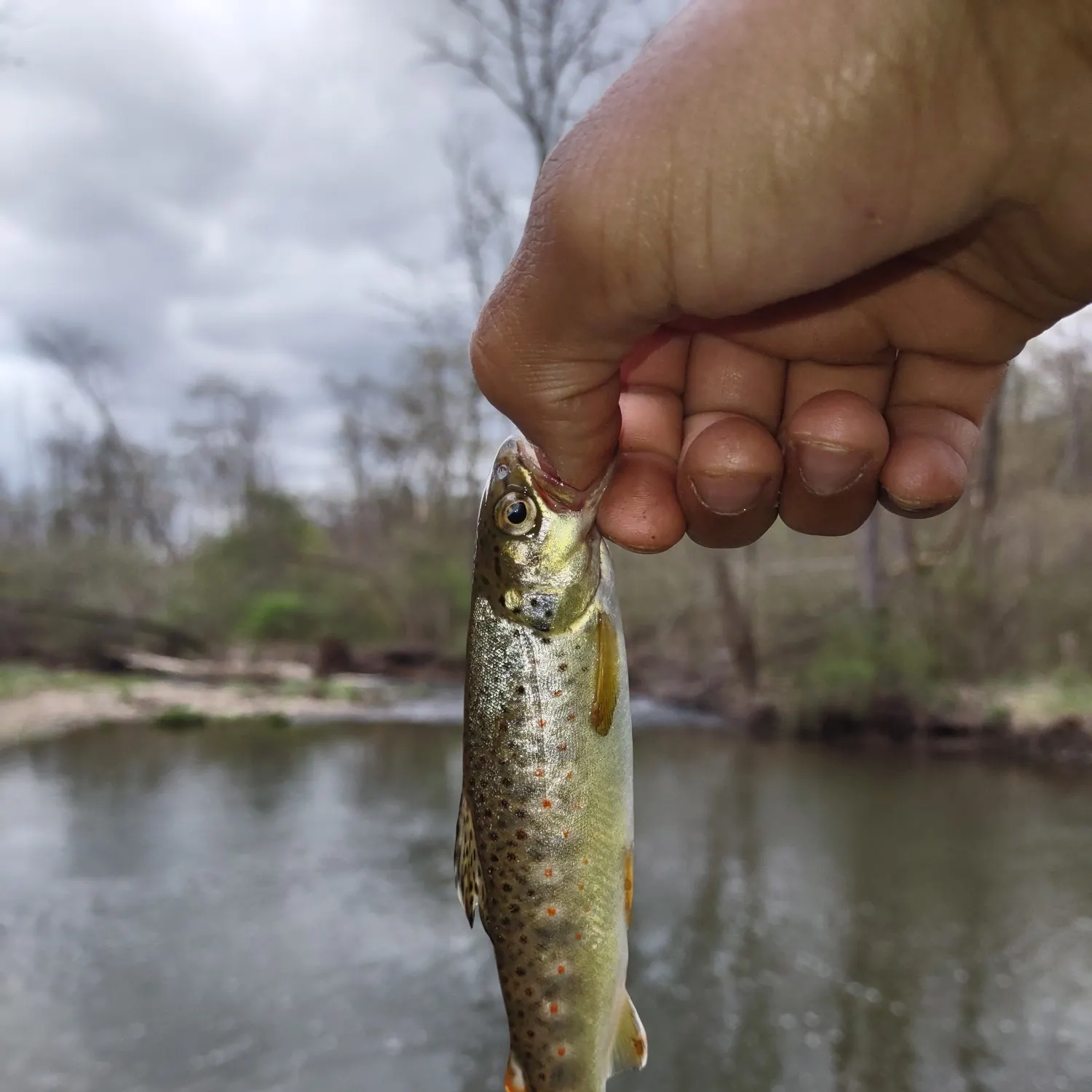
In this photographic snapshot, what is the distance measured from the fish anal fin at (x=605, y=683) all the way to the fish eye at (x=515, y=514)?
280mm

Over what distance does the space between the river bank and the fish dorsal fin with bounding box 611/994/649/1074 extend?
15071 millimetres

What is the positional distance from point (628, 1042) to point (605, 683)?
2.73 ft

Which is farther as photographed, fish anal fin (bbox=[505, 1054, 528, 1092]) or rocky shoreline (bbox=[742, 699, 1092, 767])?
rocky shoreline (bbox=[742, 699, 1092, 767])

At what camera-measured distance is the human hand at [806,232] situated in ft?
4.48

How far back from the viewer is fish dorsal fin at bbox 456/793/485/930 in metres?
2.12

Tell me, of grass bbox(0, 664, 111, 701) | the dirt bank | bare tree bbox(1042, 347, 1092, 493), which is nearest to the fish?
the dirt bank

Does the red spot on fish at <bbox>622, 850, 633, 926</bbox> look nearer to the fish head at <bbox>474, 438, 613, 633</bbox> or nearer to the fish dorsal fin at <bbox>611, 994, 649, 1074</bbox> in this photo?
the fish dorsal fin at <bbox>611, 994, 649, 1074</bbox>

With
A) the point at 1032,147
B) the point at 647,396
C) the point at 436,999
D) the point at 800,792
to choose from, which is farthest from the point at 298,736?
the point at 1032,147

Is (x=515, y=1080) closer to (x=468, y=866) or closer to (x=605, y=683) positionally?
(x=468, y=866)

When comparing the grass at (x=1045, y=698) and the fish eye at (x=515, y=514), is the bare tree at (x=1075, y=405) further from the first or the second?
the fish eye at (x=515, y=514)

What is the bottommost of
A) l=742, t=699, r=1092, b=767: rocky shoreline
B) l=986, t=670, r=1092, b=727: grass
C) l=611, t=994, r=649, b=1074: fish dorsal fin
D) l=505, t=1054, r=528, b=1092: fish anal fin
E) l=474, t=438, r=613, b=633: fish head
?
l=742, t=699, r=1092, b=767: rocky shoreline

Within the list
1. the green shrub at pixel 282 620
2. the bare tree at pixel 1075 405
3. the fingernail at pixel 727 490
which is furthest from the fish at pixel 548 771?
the green shrub at pixel 282 620

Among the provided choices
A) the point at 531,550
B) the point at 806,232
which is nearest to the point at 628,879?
the point at 531,550

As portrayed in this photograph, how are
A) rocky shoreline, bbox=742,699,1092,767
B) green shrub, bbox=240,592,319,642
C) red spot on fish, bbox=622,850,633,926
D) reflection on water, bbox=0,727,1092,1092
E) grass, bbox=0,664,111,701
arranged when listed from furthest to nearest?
green shrub, bbox=240,592,319,642 → grass, bbox=0,664,111,701 → rocky shoreline, bbox=742,699,1092,767 → reflection on water, bbox=0,727,1092,1092 → red spot on fish, bbox=622,850,633,926
